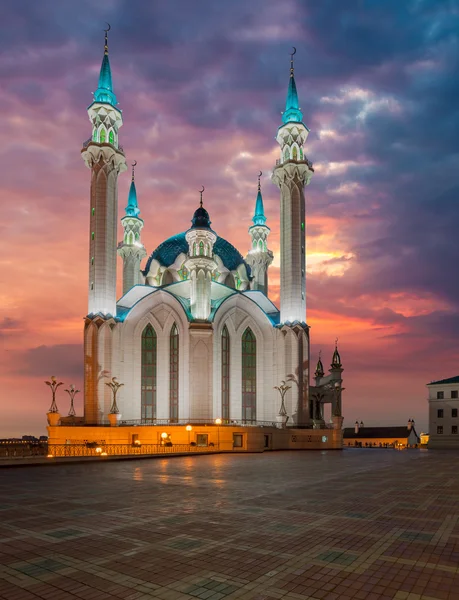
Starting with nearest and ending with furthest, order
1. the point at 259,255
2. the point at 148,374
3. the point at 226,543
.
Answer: the point at 226,543, the point at 148,374, the point at 259,255

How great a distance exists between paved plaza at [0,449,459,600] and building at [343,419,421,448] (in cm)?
7496

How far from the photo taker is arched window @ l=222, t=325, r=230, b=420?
5525 cm

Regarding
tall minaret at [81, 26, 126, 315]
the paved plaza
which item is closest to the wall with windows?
tall minaret at [81, 26, 126, 315]

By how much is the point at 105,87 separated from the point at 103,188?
39.9 feet

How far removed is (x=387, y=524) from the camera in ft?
Result: 33.5

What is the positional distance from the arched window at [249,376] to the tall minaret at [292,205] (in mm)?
4439

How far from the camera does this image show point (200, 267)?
54594mm

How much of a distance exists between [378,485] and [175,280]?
1961 inches

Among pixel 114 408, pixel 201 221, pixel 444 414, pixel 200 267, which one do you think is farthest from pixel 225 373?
pixel 444 414

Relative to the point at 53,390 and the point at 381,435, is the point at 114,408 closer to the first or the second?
the point at 53,390

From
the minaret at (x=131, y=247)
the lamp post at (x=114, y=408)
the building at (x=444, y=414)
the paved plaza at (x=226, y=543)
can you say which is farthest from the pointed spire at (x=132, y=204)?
the paved plaza at (x=226, y=543)

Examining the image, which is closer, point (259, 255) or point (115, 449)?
point (115, 449)

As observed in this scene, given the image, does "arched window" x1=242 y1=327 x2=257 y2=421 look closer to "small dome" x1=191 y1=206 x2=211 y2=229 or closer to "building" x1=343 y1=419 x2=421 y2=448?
"small dome" x1=191 y1=206 x2=211 y2=229

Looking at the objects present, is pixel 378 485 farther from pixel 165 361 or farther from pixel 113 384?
pixel 165 361
